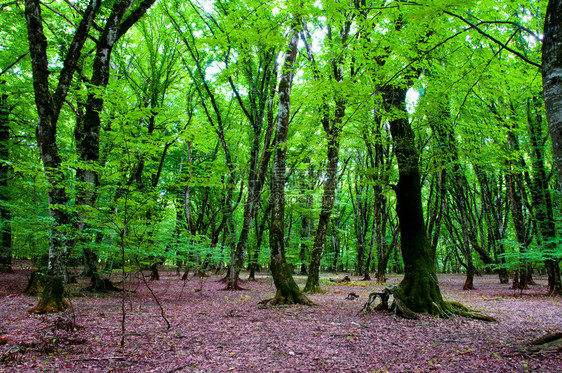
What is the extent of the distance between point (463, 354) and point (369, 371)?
1.51 meters

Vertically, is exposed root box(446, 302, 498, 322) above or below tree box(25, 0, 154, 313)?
below

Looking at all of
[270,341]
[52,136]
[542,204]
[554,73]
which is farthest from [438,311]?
[52,136]

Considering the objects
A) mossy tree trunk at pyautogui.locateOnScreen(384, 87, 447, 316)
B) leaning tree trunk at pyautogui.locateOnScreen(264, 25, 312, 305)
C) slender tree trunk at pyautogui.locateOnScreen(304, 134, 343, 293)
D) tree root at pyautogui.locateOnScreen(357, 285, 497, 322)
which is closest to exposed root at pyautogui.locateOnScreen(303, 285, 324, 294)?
slender tree trunk at pyautogui.locateOnScreen(304, 134, 343, 293)

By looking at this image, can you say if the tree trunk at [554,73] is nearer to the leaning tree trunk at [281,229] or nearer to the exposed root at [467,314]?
the exposed root at [467,314]

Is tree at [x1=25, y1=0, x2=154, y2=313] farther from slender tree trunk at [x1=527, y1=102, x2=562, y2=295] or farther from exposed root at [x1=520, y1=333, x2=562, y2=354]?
slender tree trunk at [x1=527, y1=102, x2=562, y2=295]

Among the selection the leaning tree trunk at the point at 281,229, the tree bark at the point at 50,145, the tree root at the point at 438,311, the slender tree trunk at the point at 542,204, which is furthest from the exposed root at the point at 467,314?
the tree bark at the point at 50,145

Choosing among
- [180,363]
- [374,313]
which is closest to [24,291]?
[180,363]

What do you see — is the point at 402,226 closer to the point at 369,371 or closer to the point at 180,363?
the point at 369,371

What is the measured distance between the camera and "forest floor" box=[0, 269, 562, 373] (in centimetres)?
362

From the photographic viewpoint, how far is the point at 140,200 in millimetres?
6570

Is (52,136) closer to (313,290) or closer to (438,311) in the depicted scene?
(438,311)

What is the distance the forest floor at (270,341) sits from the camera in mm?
3625

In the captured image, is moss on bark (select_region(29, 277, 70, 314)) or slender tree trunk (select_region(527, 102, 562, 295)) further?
slender tree trunk (select_region(527, 102, 562, 295))

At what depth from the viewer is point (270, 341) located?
15.8 ft
